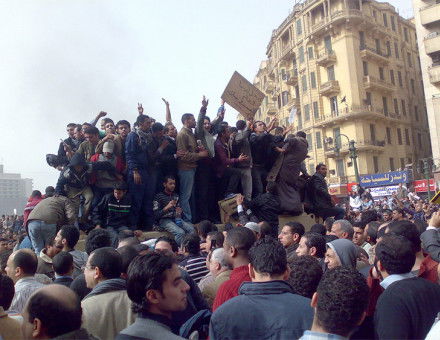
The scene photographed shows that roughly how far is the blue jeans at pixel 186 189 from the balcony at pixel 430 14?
128ft

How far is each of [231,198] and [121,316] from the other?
19.5 ft

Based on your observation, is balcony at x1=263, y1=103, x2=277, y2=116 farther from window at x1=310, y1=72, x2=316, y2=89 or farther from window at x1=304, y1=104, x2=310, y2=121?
window at x1=310, y1=72, x2=316, y2=89

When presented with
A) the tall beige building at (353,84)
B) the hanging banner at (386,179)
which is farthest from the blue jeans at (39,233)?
the tall beige building at (353,84)

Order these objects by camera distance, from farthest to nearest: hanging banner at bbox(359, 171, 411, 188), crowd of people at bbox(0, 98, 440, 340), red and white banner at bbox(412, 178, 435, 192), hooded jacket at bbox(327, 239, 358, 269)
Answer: hanging banner at bbox(359, 171, 411, 188)
red and white banner at bbox(412, 178, 435, 192)
hooded jacket at bbox(327, 239, 358, 269)
crowd of people at bbox(0, 98, 440, 340)

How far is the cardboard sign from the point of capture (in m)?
9.92

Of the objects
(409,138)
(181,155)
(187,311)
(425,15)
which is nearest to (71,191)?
(181,155)

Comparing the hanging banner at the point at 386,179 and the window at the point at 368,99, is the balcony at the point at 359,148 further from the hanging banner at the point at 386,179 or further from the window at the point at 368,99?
the hanging banner at the point at 386,179

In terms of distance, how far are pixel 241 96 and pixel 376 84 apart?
43.6 meters

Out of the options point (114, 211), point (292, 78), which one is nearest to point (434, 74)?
point (292, 78)

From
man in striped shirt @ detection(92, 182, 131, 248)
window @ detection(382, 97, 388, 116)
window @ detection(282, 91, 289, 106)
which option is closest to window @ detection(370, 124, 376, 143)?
window @ detection(382, 97, 388, 116)

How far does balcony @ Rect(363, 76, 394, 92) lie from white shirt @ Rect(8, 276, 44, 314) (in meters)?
49.4

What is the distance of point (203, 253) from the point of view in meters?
6.08

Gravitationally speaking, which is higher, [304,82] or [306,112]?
[304,82]

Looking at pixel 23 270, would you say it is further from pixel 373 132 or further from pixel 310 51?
pixel 310 51
